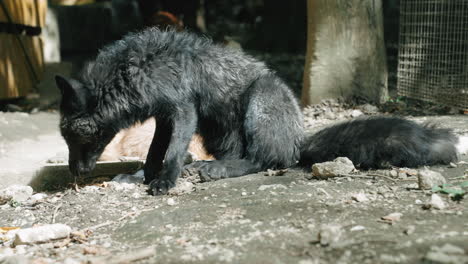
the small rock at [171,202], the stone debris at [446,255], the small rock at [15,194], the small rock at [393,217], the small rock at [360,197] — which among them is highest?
the stone debris at [446,255]

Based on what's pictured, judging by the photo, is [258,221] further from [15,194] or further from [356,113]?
[356,113]

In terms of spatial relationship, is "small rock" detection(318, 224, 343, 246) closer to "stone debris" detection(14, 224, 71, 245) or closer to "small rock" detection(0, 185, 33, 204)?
"stone debris" detection(14, 224, 71, 245)

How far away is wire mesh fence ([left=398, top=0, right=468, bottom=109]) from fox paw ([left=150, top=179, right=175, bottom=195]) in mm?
4242

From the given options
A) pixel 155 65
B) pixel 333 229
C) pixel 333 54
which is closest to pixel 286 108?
pixel 155 65

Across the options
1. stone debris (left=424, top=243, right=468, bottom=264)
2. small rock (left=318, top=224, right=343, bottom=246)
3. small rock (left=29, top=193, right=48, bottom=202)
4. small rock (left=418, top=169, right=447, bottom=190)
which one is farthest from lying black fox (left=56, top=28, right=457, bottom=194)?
stone debris (left=424, top=243, right=468, bottom=264)

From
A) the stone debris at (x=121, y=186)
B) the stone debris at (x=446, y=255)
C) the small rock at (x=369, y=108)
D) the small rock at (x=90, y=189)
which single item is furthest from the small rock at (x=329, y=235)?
the small rock at (x=369, y=108)

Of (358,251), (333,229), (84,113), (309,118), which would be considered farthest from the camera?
(309,118)

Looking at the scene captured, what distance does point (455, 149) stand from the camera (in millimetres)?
4062

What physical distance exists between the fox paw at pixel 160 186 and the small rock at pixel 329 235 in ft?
5.34

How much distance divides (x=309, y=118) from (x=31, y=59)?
4970 mm

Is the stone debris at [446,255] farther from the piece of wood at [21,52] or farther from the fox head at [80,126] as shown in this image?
the piece of wood at [21,52]

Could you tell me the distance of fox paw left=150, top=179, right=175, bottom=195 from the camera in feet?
13.0

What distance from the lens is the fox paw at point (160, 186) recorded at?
155 inches

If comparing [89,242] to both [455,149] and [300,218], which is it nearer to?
[300,218]
